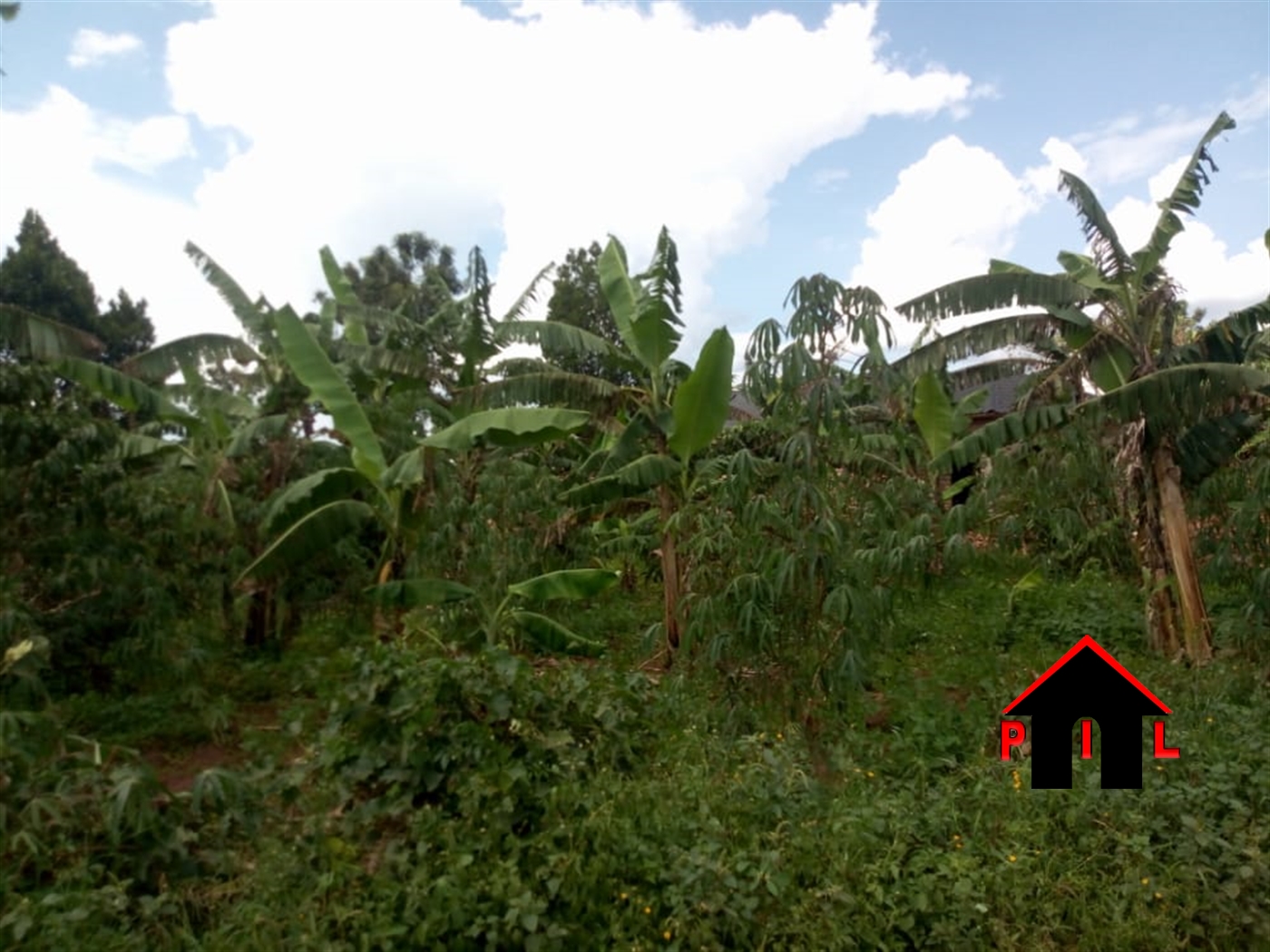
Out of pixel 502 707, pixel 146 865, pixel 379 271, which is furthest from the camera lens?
pixel 379 271

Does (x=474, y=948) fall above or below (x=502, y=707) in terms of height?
below

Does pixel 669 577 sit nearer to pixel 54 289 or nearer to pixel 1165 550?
pixel 1165 550

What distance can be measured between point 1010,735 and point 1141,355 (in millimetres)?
3488

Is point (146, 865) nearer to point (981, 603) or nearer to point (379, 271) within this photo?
point (981, 603)

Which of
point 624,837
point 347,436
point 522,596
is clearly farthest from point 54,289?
point 624,837

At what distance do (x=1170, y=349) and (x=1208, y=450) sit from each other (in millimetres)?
1022

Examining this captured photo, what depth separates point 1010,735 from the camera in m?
4.03

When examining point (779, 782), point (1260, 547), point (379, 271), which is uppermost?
point (379, 271)

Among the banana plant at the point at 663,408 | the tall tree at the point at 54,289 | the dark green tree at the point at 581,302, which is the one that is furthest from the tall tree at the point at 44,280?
the banana plant at the point at 663,408

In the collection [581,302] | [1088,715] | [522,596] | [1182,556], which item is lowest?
[1088,715]

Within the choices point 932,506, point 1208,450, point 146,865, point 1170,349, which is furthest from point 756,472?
point 1208,450

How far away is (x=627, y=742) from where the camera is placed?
3.90m

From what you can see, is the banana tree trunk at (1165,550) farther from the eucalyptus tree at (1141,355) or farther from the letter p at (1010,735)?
the letter p at (1010,735)

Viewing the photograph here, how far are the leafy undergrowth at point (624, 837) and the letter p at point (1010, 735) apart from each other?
8 cm
